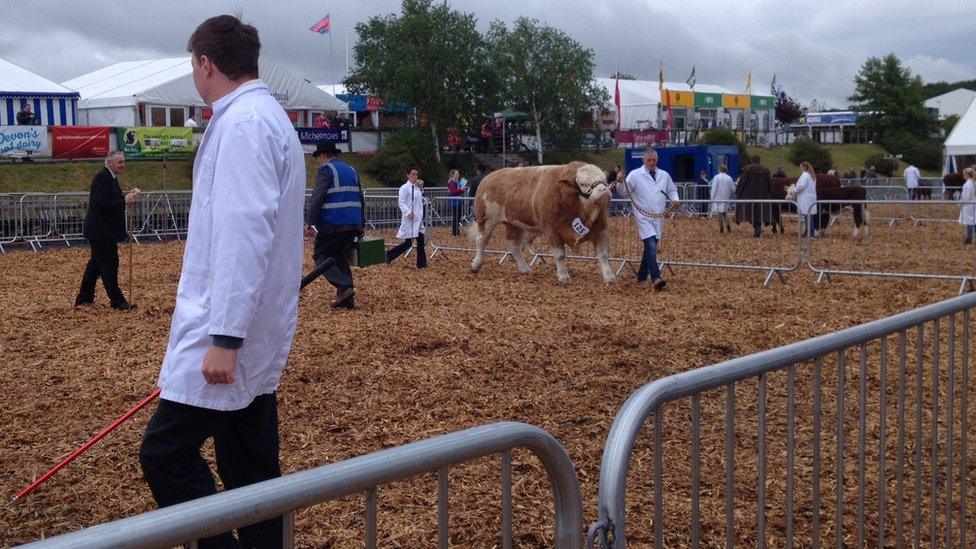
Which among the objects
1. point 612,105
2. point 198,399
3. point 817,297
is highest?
point 612,105

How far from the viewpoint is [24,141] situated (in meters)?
33.1

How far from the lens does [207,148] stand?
11.0 ft

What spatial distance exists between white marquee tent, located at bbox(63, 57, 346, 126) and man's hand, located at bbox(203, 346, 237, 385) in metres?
36.9

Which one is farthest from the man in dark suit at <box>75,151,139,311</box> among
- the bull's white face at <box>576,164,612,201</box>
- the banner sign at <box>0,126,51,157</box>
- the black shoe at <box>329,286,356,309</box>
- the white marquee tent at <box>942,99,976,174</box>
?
the white marquee tent at <box>942,99,976,174</box>

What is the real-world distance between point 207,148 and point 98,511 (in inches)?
95.5

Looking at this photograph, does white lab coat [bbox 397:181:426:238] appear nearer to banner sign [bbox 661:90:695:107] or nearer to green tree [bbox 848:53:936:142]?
banner sign [bbox 661:90:695:107]

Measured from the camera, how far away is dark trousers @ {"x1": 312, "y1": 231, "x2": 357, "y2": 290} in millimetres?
10961

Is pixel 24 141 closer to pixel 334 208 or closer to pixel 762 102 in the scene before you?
pixel 334 208

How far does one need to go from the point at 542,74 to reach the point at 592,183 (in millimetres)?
47290

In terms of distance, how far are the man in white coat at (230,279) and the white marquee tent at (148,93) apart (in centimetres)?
3641

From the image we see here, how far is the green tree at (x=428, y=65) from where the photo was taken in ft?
176

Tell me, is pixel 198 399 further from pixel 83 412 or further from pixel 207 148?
pixel 83 412

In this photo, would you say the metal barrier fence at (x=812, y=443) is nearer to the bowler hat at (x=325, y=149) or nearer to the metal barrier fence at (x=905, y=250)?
the bowler hat at (x=325, y=149)

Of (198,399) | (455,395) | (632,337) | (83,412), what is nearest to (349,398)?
(455,395)
